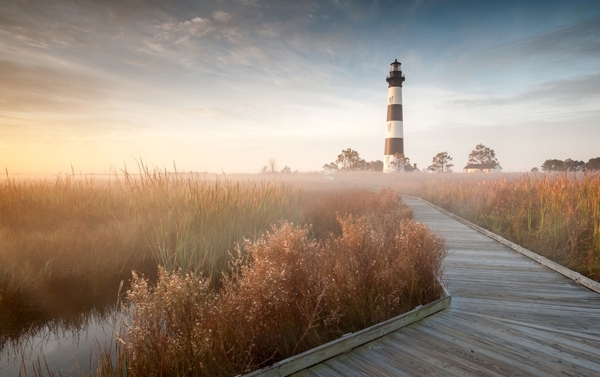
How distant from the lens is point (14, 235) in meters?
5.18

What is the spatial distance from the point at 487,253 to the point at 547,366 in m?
3.79

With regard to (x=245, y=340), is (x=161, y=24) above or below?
above

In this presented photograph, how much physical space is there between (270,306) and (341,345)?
24.7 inches

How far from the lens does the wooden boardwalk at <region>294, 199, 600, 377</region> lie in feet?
7.34

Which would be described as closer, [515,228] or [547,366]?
[547,366]

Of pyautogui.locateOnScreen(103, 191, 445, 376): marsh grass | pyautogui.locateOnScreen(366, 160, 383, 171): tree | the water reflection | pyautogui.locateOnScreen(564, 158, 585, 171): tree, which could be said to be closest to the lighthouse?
pyautogui.locateOnScreen(564, 158, 585, 171): tree

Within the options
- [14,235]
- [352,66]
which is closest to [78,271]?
[14,235]

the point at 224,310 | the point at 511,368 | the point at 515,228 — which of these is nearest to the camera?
the point at 511,368

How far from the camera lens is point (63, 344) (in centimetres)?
325

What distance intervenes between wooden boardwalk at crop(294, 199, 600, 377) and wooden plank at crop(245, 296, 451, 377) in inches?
1.8

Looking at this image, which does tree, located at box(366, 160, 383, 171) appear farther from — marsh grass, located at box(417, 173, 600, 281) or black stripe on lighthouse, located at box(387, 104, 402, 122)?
marsh grass, located at box(417, 173, 600, 281)

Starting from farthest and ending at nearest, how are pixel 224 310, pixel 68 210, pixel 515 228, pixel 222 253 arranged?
pixel 515 228 < pixel 68 210 < pixel 222 253 < pixel 224 310

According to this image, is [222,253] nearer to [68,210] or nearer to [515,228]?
[68,210]

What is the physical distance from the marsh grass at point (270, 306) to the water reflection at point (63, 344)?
53 cm
